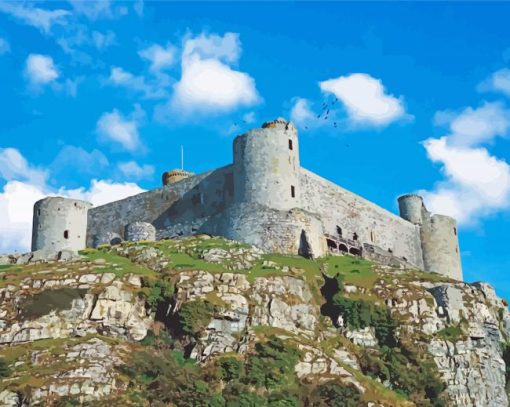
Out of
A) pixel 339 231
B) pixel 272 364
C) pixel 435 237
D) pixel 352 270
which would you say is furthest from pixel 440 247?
pixel 272 364

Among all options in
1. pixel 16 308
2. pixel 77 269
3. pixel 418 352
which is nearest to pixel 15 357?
pixel 16 308

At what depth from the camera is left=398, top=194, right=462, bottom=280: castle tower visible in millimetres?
85438

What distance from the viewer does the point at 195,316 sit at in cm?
5409

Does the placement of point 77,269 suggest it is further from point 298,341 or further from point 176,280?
point 298,341

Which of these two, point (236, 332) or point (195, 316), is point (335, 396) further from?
point (195, 316)

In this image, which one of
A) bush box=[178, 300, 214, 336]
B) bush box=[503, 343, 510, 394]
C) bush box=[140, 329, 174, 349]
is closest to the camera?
bush box=[140, 329, 174, 349]

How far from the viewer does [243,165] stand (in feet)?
Answer: 226

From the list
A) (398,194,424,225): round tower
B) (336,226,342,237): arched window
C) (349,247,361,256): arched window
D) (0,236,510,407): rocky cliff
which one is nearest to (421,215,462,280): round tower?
(398,194,424,225): round tower

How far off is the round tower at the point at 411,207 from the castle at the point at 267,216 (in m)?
0.10

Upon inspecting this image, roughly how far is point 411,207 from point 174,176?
23.4 metres

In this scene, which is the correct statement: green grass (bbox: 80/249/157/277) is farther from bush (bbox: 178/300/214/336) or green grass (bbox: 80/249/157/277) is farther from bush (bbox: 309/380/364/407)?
bush (bbox: 309/380/364/407)

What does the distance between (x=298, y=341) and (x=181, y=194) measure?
2545 centimetres

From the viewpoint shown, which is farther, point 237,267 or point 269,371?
point 237,267

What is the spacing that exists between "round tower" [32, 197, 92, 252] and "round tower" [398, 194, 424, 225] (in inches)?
1249
